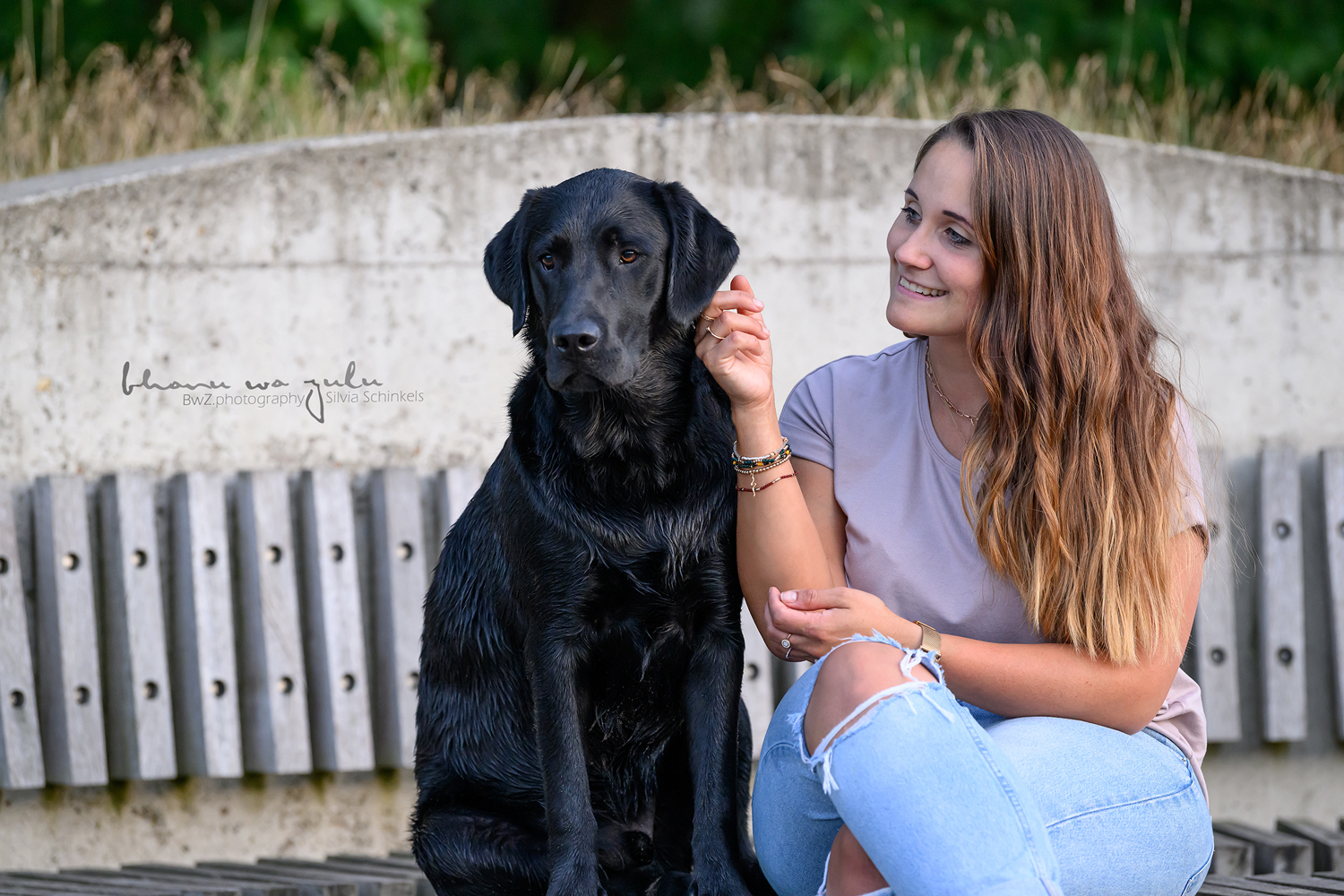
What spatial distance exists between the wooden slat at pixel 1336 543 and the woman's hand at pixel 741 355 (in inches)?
87.9

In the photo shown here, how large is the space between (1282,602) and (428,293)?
260 cm

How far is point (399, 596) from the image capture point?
11.0 ft

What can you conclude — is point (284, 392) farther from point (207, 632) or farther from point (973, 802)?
point (973, 802)

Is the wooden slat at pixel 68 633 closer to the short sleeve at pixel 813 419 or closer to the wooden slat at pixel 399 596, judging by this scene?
the wooden slat at pixel 399 596

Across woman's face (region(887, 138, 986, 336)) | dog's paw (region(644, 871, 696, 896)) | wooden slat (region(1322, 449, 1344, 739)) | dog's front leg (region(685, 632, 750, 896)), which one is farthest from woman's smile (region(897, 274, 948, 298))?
wooden slat (region(1322, 449, 1344, 739))

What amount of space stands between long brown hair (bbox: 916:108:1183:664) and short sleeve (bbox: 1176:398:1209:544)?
0.06 feet

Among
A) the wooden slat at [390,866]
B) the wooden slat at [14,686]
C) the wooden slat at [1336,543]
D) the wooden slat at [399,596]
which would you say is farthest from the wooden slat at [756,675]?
the wooden slat at [14,686]

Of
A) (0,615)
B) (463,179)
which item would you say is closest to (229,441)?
(0,615)

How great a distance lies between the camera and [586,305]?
1967 millimetres

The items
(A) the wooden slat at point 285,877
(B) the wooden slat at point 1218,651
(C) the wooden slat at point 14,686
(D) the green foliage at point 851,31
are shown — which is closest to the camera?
(A) the wooden slat at point 285,877

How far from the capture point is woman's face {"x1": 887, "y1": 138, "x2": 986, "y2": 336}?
2.06 meters

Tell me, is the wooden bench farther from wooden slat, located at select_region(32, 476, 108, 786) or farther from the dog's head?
the dog's head

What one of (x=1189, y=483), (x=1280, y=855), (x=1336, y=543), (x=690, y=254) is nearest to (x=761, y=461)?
(x=690, y=254)

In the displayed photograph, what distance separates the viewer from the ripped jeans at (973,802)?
1639 mm
